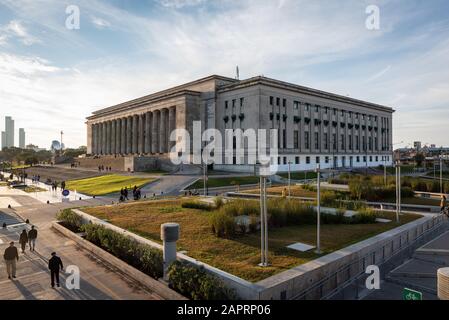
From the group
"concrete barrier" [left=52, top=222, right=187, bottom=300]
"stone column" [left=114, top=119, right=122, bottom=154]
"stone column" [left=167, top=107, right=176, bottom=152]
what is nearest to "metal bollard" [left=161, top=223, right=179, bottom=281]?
"concrete barrier" [left=52, top=222, right=187, bottom=300]

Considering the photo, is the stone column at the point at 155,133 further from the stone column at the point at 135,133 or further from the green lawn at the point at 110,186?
the green lawn at the point at 110,186

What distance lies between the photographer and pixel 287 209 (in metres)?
17.4

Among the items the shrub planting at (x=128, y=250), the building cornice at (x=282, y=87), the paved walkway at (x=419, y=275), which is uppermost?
the building cornice at (x=282, y=87)

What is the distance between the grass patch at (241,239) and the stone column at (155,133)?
5967 cm

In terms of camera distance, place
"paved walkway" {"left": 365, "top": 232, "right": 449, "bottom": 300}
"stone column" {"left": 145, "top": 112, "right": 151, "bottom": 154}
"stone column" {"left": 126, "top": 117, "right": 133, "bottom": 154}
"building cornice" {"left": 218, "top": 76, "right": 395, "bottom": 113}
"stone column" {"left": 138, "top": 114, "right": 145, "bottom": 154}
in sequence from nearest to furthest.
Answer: "paved walkway" {"left": 365, "top": 232, "right": 449, "bottom": 300}, "building cornice" {"left": 218, "top": 76, "right": 395, "bottom": 113}, "stone column" {"left": 145, "top": 112, "right": 151, "bottom": 154}, "stone column" {"left": 138, "top": 114, "right": 145, "bottom": 154}, "stone column" {"left": 126, "top": 117, "right": 133, "bottom": 154}

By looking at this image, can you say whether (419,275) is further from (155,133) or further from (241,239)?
(155,133)

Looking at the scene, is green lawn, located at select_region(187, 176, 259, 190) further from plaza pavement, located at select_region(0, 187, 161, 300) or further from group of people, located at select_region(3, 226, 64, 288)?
group of people, located at select_region(3, 226, 64, 288)

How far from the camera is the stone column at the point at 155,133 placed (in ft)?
262

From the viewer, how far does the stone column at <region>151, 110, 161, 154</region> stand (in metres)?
79.8

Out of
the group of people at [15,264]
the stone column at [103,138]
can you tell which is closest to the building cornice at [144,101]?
the stone column at [103,138]

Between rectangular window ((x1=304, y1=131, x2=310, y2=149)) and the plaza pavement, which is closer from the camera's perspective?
the plaza pavement

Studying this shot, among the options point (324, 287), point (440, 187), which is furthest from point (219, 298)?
point (440, 187)
